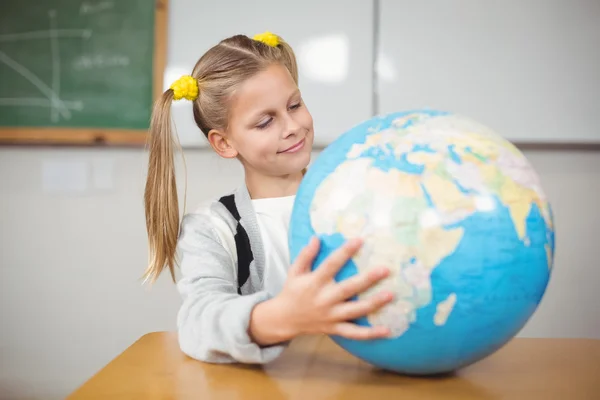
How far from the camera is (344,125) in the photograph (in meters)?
2.46

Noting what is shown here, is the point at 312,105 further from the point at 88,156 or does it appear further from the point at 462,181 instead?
the point at 462,181

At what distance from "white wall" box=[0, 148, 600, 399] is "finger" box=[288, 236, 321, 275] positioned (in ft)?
5.80

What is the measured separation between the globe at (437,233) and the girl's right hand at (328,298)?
0.01 metres

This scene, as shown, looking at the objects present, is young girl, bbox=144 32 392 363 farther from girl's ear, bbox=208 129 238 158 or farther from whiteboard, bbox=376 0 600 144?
whiteboard, bbox=376 0 600 144

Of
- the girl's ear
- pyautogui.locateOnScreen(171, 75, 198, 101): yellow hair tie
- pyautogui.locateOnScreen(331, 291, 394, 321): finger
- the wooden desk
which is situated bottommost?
the wooden desk

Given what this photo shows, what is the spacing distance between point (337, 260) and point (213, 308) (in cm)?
28

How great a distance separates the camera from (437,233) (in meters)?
0.75

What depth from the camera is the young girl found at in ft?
3.11

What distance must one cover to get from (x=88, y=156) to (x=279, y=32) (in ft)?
3.27

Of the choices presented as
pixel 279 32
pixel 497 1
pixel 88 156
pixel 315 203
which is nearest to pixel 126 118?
pixel 88 156

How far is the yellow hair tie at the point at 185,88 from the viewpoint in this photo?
1363 mm

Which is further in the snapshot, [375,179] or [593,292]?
[593,292]

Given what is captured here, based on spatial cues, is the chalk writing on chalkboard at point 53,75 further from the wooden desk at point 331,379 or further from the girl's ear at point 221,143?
the wooden desk at point 331,379

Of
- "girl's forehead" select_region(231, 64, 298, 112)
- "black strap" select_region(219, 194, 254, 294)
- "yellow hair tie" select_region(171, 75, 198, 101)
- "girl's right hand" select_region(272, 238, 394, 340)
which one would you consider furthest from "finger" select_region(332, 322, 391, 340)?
"yellow hair tie" select_region(171, 75, 198, 101)
